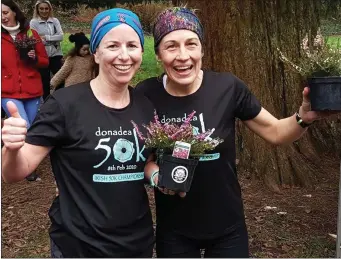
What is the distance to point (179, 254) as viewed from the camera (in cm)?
262

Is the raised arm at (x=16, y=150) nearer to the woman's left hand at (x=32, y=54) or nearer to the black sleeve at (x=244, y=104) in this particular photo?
the black sleeve at (x=244, y=104)

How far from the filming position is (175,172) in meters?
2.32

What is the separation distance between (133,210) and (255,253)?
2489 mm

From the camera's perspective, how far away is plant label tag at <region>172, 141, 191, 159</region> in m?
2.34

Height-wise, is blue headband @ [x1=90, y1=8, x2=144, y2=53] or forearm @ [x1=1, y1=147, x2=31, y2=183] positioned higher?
blue headband @ [x1=90, y1=8, x2=144, y2=53]

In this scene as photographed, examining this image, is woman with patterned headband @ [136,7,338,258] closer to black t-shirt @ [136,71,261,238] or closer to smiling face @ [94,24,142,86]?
black t-shirt @ [136,71,261,238]

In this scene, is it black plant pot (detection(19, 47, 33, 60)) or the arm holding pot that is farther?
black plant pot (detection(19, 47, 33, 60))

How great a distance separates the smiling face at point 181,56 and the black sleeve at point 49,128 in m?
0.60

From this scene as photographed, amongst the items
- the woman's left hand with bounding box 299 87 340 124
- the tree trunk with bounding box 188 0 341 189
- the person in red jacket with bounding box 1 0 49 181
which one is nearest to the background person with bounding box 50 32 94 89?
the person in red jacket with bounding box 1 0 49 181

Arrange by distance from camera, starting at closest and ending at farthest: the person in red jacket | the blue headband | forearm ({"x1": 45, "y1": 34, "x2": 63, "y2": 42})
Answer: the blue headband, the person in red jacket, forearm ({"x1": 45, "y1": 34, "x2": 63, "y2": 42})

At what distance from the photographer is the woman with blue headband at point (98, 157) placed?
220 cm

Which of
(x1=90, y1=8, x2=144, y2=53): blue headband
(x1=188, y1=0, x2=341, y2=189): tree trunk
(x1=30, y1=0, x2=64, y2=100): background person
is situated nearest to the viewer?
(x1=90, y1=8, x2=144, y2=53): blue headband

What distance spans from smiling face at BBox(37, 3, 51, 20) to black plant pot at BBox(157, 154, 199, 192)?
644 cm

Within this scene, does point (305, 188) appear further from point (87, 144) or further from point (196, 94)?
point (87, 144)
